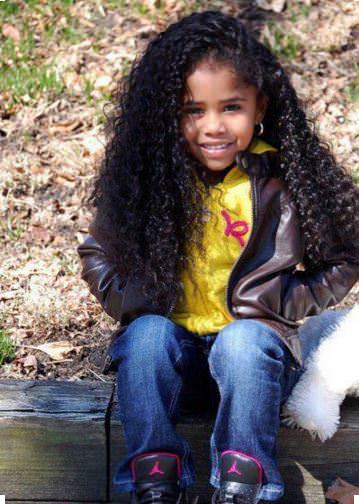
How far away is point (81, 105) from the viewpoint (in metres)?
5.22

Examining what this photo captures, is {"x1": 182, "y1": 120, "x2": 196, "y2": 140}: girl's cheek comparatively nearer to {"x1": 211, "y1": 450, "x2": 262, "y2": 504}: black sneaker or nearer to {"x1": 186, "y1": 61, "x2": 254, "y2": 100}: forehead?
{"x1": 186, "y1": 61, "x2": 254, "y2": 100}: forehead

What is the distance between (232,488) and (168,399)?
0.34 m

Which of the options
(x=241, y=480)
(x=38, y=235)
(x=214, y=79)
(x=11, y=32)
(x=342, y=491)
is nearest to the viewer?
(x=241, y=480)

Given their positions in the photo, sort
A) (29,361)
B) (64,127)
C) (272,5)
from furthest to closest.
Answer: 1. (272,5)
2. (64,127)
3. (29,361)

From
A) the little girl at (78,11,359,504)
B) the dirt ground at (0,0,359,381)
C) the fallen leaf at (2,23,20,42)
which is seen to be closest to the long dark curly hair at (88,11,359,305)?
the little girl at (78,11,359,504)

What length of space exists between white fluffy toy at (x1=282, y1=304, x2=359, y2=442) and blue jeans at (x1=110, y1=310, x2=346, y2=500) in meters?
0.10

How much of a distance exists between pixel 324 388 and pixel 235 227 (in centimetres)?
61

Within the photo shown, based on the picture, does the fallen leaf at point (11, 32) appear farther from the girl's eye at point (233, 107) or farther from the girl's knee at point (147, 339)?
the girl's knee at point (147, 339)

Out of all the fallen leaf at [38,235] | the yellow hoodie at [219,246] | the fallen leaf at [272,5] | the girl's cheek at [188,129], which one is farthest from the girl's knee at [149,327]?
the fallen leaf at [272,5]

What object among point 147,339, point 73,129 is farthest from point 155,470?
point 73,129

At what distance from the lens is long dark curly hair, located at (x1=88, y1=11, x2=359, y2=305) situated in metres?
2.90

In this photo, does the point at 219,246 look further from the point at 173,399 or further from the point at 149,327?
the point at 173,399

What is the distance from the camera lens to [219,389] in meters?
2.82

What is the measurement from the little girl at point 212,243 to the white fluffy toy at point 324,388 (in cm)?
6
